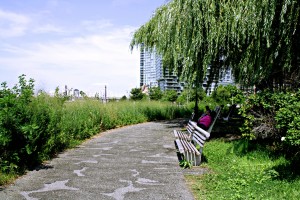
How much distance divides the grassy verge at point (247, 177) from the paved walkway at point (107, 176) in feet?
1.44

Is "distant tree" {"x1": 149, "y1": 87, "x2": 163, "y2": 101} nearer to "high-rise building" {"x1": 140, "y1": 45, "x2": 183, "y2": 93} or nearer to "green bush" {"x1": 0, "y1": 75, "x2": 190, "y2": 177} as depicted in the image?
"high-rise building" {"x1": 140, "y1": 45, "x2": 183, "y2": 93}

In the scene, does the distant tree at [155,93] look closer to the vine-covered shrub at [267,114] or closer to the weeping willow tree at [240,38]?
the weeping willow tree at [240,38]

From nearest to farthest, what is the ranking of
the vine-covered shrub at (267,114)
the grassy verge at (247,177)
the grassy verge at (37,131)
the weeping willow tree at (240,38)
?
the grassy verge at (247,177), the grassy verge at (37,131), the vine-covered shrub at (267,114), the weeping willow tree at (240,38)

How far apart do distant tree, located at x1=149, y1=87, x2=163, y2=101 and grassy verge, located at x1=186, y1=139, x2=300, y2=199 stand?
99.2ft

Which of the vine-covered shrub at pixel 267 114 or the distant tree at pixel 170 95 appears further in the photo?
the distant tree at pixel 170 95

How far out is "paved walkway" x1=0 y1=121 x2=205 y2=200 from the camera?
18.8ft

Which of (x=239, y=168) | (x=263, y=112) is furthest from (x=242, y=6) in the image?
(x=239, y=168)

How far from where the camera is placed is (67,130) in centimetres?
1093

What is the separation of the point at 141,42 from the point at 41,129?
36.5 ft

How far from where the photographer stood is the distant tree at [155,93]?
39.2 metres

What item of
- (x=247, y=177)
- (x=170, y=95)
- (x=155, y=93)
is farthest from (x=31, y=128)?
(x=155, y=93)

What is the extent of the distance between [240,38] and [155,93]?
1165 inches

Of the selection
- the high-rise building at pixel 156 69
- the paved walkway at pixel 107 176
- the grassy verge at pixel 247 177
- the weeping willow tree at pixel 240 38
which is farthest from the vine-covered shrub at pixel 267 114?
the high-rise building at pixel 156 69

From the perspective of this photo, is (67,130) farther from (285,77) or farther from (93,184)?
(285,77)
